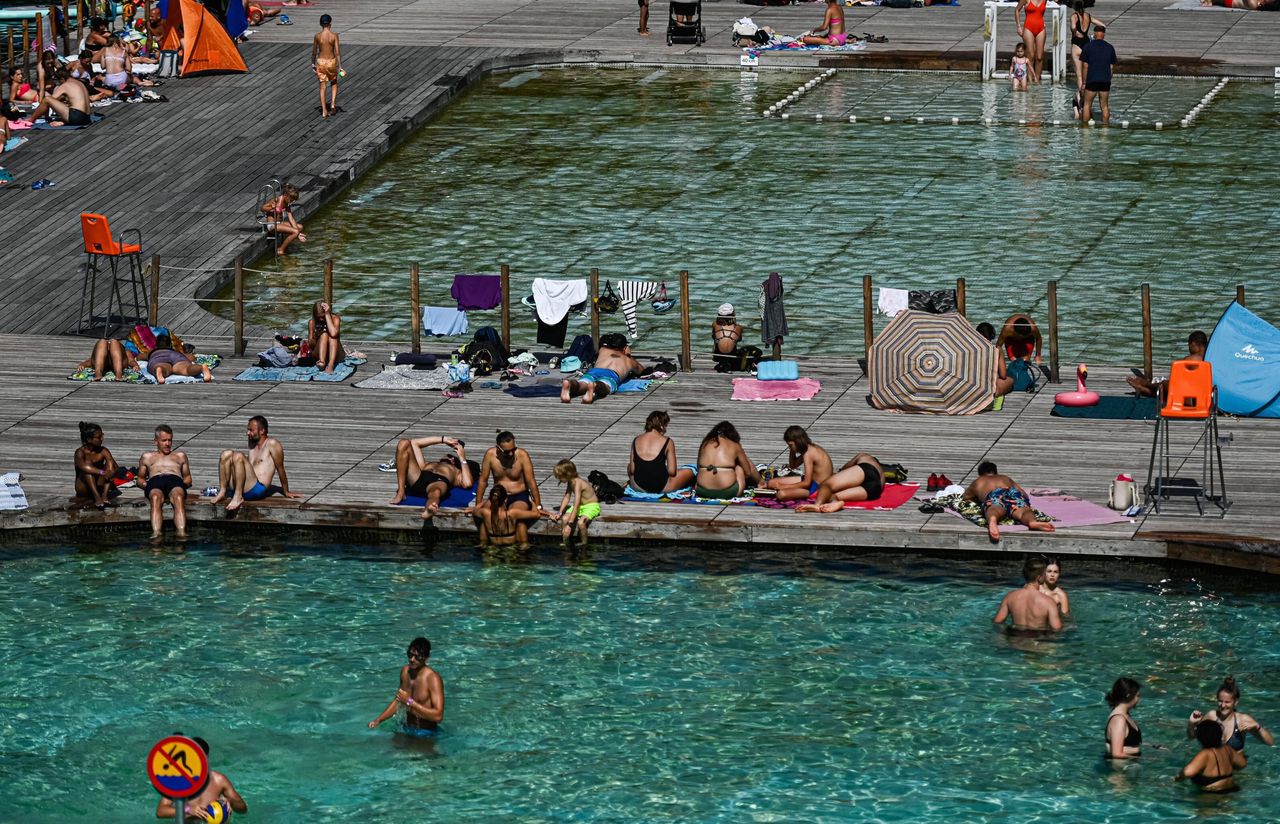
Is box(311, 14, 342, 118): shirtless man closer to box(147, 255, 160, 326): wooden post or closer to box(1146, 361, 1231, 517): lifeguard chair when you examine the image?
box(147, 255, 160, 326): wooden post

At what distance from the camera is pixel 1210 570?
25.6 m

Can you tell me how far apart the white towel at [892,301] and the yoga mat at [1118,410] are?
354cm

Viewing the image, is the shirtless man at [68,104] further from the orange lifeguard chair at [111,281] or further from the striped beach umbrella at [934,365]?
the striped beach umbrella at [934,365]

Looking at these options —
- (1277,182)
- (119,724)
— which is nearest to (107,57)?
(1277,182)

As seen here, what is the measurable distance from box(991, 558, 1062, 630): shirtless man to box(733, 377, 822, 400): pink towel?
7.39 metres

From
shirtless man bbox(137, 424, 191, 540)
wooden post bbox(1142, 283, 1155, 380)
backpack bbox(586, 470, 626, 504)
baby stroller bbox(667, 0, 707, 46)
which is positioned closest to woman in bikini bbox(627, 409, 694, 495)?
backpack bbox(586, 470, 626, 504)

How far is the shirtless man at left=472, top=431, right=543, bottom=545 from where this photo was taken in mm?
26781

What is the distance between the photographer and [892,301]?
33188mm

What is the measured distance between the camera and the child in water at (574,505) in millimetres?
26781

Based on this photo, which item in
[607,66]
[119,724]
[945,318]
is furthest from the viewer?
[607,66]

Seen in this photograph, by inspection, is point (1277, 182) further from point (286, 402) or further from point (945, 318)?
point (286, 402)

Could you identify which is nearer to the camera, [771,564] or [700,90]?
[771,564]

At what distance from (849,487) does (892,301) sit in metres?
6.85

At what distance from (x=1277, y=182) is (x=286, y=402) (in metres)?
21.9
